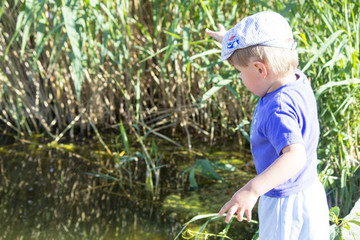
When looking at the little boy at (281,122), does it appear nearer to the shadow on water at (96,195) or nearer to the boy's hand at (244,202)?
the boy's hand at (244,202)

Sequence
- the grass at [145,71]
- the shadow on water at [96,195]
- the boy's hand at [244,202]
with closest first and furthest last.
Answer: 1. the boy's hand at [244,202]
2. the grass at [145,71]
3. the shadow on water at [96,195]

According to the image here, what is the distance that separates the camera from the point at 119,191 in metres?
2.31

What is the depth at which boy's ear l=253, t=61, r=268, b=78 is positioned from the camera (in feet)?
3.31

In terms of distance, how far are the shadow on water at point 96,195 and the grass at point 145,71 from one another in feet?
0.47

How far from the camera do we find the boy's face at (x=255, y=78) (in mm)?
1026

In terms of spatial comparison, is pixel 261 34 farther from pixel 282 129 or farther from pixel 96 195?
pixel 96 195

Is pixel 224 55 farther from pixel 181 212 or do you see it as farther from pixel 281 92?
pixel 181 212

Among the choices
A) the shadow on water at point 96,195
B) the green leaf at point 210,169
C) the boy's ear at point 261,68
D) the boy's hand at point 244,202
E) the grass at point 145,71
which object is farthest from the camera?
the green leaf at point 210,169

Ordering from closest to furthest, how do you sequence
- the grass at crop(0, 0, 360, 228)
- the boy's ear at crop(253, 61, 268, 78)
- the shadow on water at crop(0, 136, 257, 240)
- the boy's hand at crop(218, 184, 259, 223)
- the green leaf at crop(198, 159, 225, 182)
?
the boy's hand at crop(218, 184, 259, 223), the boy's ear at crop(253, 61, 268, 78), the grass at crop(0, 0, 360, 228), the shadow on water at crop(0, 136, 257, 240), the green leaf at crop(198, 159, 225, 182)

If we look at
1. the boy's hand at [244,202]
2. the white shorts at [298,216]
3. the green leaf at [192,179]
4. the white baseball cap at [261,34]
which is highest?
the white baseball cap at [261,34]

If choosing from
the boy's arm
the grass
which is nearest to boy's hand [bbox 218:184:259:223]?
the boy's arm

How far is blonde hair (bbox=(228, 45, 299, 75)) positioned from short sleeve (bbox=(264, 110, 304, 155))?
0.33 ft

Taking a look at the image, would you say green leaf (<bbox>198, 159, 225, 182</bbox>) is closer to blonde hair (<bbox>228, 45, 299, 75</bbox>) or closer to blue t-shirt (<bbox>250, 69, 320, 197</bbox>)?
blue t-shirt (<bbox>250, 69, 320, 197</bbox>)

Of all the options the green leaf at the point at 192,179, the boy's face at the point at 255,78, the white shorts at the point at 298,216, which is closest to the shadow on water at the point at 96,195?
the green leaf at the point at 192,179
